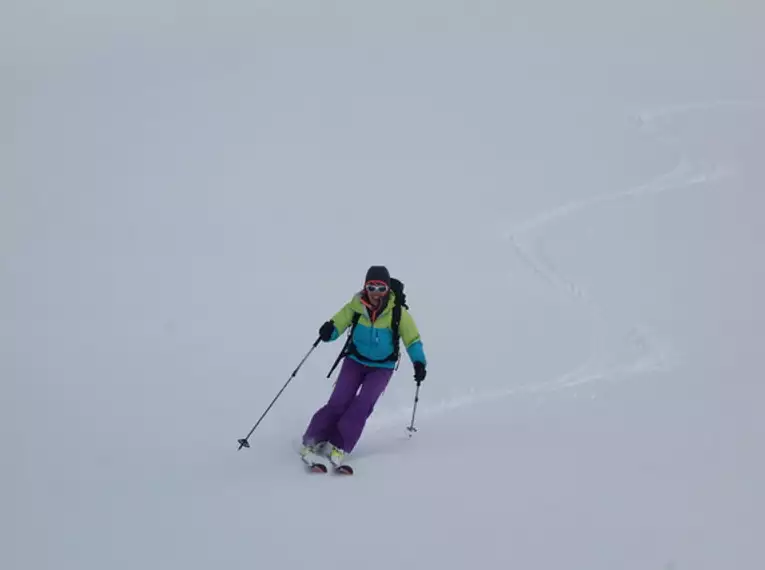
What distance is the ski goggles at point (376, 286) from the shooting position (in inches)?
272

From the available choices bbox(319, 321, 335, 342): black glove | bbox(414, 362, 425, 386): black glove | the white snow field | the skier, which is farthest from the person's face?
the white snow field

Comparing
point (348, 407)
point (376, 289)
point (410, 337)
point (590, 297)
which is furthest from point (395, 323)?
point (590, 297)

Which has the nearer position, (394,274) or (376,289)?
(376,289)

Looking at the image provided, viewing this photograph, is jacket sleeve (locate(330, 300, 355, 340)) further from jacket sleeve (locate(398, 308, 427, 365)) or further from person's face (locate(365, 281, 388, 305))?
jacket sleeve (locate(398, 308, 427, 365))

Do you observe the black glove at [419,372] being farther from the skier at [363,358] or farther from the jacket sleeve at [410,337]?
the jacket sleeve at [410,337]

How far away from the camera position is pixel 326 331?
705 cm

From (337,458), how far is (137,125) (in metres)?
11.9

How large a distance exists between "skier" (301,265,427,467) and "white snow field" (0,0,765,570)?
0.86 feet

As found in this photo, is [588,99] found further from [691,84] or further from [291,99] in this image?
[291,99]

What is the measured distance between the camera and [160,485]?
6141 millimetres

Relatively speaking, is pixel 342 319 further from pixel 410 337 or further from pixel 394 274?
pixel 394 274

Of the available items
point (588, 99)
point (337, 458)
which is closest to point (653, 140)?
point (588, 99)

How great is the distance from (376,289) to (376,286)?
0.02 metres

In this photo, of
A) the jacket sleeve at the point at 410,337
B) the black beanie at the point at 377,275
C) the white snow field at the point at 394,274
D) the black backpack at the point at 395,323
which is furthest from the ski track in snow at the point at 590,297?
the black beanie at the point at 377,275
